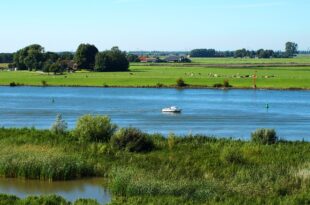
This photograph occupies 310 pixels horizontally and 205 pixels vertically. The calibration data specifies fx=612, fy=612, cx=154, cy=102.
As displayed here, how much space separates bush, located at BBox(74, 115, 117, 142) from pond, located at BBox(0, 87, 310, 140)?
11.6m

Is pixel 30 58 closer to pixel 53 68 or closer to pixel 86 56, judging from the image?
pixel 86 56

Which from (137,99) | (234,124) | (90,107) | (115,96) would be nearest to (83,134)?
(234,124)

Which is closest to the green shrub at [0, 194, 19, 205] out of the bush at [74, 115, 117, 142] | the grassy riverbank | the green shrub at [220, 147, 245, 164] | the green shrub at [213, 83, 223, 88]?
the grassy riverbank

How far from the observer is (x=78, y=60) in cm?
14612

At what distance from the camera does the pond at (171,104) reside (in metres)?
49.3

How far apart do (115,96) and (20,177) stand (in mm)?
58965

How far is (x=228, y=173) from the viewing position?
2508 cm

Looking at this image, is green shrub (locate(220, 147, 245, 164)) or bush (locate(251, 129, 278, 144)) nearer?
green shrub (locate(220, 147, 245, 164))

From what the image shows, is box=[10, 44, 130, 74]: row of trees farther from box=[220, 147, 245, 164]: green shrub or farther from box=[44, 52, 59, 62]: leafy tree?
box=[220, 147, 245, 164]: green shrub

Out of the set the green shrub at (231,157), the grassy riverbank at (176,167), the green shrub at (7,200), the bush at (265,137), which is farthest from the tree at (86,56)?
the green shrub at (7,200)

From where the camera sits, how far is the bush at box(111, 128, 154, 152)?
3072 cm

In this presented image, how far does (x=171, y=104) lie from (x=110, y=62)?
7133 cm

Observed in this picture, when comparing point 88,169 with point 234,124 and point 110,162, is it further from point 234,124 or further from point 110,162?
point 234,124

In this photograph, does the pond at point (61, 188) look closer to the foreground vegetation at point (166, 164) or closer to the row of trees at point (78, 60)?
the foreground vegetation at point (166, 164)
